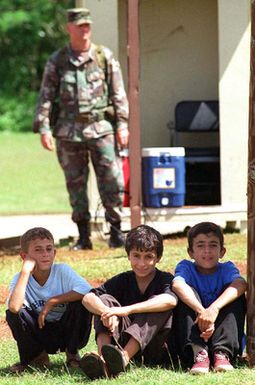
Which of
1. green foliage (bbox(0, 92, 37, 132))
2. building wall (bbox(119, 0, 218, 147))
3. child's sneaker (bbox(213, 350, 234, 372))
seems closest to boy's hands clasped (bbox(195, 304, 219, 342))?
child's sneaker (bbox(213, 350, 234, 372))

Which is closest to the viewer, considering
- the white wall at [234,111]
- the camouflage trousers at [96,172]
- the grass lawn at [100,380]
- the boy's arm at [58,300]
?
the grass lawn at [100,380]

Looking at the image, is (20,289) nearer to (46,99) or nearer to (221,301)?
(221,301)

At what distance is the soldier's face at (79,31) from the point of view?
12.1 meters

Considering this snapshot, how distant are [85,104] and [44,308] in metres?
5.33

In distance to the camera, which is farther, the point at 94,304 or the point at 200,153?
the point at 200,153

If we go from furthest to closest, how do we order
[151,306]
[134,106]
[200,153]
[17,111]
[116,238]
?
[17,111] < [200,153] < [116,238] < [134,106] < [151,306]

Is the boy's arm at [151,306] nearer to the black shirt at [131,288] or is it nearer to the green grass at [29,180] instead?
the black shirt at [131,288]

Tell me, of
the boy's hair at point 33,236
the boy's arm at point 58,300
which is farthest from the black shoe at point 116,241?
the boy's arm at point 58,300

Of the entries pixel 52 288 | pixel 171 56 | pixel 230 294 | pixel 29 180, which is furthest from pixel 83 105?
pixel 29 180

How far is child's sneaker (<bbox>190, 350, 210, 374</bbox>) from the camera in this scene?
685cm

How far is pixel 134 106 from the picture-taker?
38.9ft

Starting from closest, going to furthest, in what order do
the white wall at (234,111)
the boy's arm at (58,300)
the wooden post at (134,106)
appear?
the boy's arm at (58,300) < the wooden post at (134,106) < the white wall at (234,111)

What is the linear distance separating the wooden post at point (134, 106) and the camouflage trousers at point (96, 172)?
366mm

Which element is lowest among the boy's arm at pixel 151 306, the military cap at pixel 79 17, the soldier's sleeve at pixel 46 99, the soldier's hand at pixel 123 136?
the boy's arm at pixel 151 306
